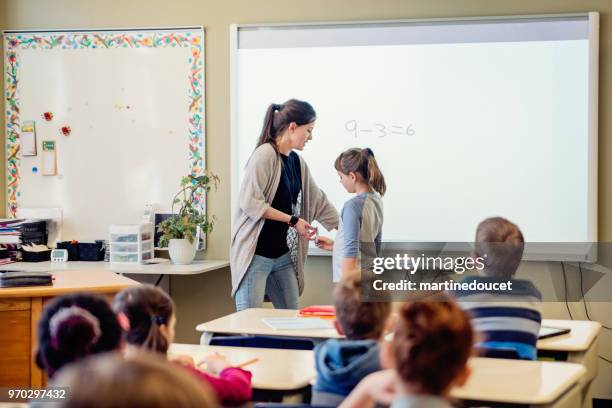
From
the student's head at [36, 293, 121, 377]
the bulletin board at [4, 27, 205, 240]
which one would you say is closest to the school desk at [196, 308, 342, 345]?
the student's head at [36, 293, 121, 377]

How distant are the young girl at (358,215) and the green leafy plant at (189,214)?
126 cm

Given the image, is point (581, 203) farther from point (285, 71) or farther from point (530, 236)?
point (285, 71)

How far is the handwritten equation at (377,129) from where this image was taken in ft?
16.2

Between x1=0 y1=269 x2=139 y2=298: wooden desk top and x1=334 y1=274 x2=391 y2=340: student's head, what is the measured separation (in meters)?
1.74

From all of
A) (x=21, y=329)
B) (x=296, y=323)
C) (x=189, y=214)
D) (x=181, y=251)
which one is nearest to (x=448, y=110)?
(x=189, y=214)

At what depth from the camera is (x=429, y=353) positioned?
1.54 meters

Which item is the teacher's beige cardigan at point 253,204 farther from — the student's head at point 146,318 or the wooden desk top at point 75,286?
the student's head at point 146,318

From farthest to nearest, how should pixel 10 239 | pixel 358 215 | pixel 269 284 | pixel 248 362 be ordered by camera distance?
pixel 10 239 → pixel 269 284 → pixel 358 215 → pixel 248 362

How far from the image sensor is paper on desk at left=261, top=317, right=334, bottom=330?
3.26m

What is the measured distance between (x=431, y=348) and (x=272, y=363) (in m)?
1.22

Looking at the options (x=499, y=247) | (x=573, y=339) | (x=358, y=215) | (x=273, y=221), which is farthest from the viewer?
(x=273, y=221)

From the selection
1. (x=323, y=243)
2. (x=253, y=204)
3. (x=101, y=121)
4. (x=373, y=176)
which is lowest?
(x=323, y=243)

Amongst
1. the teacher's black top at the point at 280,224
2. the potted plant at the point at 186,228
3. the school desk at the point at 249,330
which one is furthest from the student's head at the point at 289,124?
the school desk at the point at 249,330

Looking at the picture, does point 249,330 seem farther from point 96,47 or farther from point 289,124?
point 96,47
